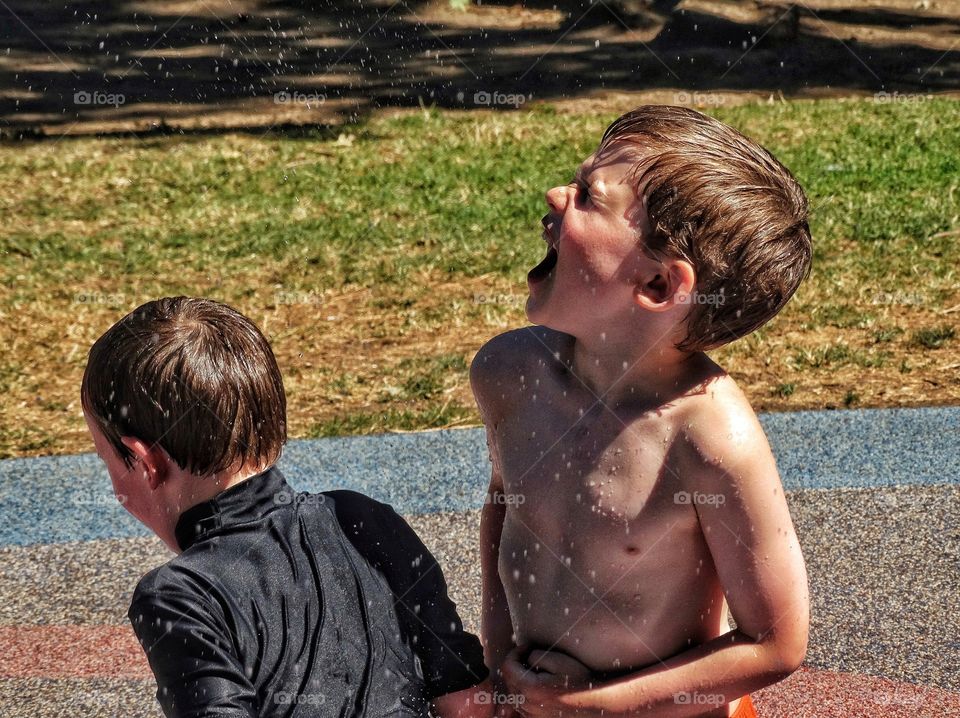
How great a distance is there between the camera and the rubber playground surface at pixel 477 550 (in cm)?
319

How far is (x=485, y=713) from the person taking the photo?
1.97m

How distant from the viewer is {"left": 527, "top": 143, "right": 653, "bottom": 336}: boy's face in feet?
6.03

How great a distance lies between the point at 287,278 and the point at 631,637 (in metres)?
4.96

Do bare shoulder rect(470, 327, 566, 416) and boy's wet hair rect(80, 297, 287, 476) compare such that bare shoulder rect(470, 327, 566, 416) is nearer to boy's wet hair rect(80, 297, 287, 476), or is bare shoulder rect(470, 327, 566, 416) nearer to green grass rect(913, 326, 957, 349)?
boy's wet hair rect(80, 297, 287, 476)

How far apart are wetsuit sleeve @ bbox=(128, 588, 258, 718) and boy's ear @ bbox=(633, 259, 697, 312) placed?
76cm

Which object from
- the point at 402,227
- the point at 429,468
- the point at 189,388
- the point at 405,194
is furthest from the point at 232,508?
the point at 405,194

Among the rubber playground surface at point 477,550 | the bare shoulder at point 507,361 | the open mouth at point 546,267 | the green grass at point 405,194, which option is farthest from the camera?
the green grass at point 405,194

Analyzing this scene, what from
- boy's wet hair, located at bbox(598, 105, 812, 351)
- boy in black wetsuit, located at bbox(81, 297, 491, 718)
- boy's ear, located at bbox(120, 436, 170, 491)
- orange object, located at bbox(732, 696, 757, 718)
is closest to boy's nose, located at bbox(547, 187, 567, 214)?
boy's wet hair, located at bbox(598, 105, 812, 351)

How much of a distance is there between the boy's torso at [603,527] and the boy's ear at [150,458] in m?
0.57

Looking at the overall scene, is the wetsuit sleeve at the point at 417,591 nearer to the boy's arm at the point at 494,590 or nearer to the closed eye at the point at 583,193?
the boy's arm at the point at 494,590

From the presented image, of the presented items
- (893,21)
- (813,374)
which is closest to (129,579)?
(813,374)

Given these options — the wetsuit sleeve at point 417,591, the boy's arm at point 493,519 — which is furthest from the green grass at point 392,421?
the wetsuit sleeve at point 417,591

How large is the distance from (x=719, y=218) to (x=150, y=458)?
0.91 meters

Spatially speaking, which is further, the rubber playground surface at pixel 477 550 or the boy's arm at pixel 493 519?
the rubber playground surface at pixel 477 550
